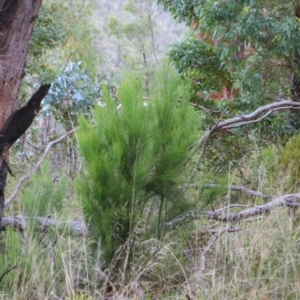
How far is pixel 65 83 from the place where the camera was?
259 inches

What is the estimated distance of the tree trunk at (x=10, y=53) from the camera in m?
2.94

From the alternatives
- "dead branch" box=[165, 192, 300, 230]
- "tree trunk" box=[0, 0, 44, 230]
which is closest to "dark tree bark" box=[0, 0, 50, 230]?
"tree trunk" box=[0, 0, 44, 230]

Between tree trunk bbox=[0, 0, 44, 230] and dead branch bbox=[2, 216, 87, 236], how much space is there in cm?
26

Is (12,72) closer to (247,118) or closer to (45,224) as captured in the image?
(45,224)

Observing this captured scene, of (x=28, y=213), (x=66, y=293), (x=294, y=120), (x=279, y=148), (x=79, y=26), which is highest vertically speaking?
(x=79, y=26)

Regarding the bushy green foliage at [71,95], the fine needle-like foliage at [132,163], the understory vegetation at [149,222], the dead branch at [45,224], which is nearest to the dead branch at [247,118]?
the understory vegetation at [149,222]

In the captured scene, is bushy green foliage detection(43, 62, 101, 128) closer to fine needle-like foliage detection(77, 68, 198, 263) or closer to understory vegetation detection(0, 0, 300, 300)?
understory vegetation detection(0, 0, 300, 300)

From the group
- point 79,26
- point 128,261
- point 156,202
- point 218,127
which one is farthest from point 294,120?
point 79,26

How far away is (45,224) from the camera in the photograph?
3.26 metres

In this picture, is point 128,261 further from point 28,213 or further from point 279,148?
point 279,148

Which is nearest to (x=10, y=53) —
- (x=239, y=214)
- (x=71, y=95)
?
(x=239, y=214)

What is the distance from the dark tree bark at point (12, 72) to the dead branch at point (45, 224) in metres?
0.26

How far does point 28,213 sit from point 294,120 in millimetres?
2935

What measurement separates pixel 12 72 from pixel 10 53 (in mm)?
110
